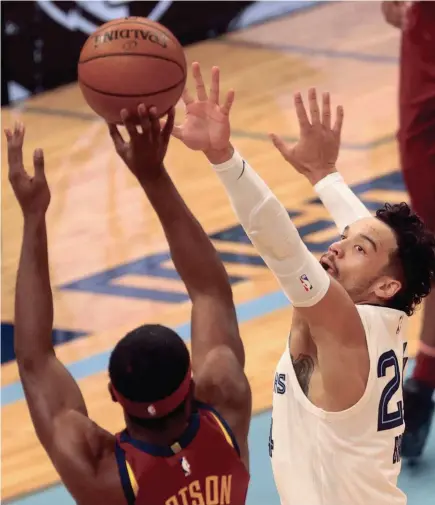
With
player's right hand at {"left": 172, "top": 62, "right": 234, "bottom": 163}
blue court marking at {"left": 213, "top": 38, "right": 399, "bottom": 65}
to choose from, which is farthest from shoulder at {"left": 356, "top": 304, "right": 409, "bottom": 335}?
blue court marking at {"left": 213, "top": 38, "right": 399, "bottom": 65}

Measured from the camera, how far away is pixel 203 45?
1295cm

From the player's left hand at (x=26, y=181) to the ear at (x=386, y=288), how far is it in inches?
44.9

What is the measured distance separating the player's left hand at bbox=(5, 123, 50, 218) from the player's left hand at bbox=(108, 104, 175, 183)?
23cm

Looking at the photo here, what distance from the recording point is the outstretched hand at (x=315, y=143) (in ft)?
13.6

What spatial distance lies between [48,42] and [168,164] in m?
2.58

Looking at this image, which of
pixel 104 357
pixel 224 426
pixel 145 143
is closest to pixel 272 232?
pixel 145 143

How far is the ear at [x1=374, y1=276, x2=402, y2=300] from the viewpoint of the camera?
3.81 m

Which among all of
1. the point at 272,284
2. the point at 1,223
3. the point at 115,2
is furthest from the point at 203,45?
the point at 272,284

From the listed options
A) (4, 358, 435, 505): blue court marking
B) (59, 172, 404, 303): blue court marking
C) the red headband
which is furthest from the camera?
(59, 172, 404, 303): blue court marking

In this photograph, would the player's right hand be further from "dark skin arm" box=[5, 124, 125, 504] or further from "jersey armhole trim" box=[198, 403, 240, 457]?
"jersey armhole trim" box=[198, 403, 240, 457]

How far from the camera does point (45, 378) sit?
3.14 meters

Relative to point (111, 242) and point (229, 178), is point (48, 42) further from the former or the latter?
point (229, 178)

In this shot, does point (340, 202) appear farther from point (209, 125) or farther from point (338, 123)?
point (209, 125)

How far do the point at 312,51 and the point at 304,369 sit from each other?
9404 millimetres
